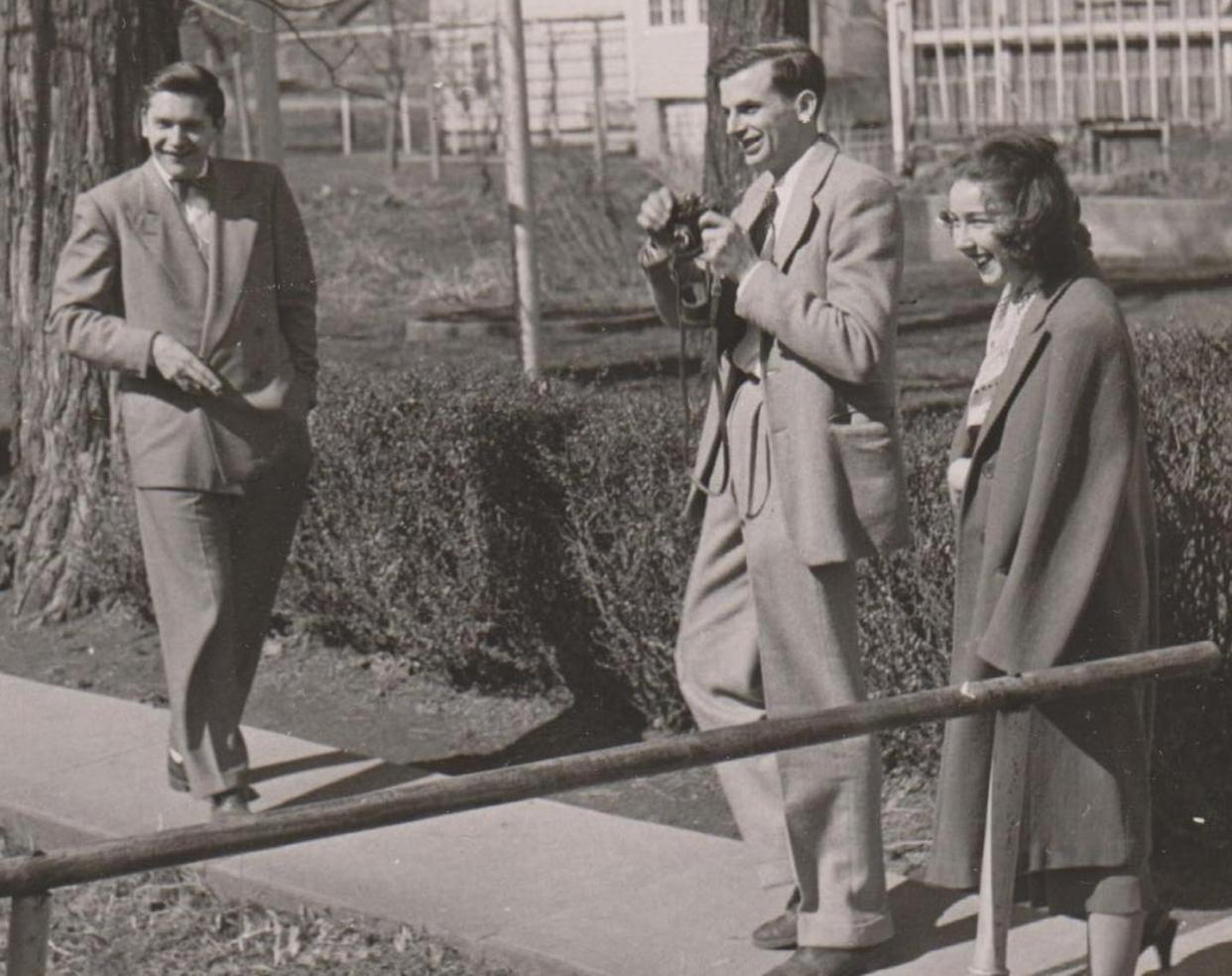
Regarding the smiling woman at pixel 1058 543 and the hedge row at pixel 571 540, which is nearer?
the smiling woman at pixel 1058 543

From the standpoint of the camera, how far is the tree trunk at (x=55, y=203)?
28.4 feet

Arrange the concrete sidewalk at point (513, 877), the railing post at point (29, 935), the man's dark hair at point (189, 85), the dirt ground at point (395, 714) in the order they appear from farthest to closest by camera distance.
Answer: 1. the dirt ground at point (395, 714)
2. the man's dark hair at point (189, 85)
3. the concrete sidewalk at point (513, 877)
4. the railing post at point (29, 935)

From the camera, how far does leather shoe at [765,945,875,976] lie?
194 inches

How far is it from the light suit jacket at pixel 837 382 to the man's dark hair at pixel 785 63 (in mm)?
147

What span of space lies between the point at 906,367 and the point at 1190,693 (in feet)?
23.8

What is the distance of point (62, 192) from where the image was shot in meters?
8.73

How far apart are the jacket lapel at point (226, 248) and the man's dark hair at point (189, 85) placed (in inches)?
8.9

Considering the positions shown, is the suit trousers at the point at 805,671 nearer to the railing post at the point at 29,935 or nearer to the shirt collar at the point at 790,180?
the shirt collar at the point at 790,180

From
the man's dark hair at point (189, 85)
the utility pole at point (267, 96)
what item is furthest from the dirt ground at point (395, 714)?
the utility pole at point (267, 96)

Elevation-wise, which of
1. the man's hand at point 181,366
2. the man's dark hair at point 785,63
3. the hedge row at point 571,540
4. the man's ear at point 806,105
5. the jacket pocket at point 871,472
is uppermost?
the man's dark hair at point 785,63

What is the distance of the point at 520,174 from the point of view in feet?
32.5

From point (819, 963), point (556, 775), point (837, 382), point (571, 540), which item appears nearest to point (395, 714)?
point (571, 540)

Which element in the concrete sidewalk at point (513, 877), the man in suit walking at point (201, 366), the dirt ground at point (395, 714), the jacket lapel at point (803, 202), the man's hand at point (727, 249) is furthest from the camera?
the dirt ground at point (395, 714)

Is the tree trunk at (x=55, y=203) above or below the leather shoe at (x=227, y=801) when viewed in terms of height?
above
